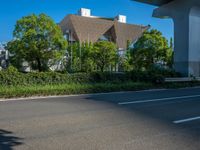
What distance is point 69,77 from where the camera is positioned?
1439 centimetres

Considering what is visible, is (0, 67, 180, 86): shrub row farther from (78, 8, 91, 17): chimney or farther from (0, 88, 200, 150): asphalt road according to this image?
(78, 8, 91, 17): chimney

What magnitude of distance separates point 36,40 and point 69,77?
16.2 meters

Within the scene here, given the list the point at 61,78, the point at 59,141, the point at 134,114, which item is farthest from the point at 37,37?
the point at 59,141

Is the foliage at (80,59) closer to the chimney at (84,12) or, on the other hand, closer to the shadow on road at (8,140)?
the shadow on road at (8,140)

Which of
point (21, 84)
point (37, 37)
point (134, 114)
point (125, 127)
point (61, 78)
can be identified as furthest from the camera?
point (37, 37)

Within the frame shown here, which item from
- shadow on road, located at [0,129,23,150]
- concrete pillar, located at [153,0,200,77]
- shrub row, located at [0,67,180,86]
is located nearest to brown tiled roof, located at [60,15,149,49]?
concrete pillar, located at [153,0,200,77]

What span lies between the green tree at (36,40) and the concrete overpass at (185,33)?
13.0m

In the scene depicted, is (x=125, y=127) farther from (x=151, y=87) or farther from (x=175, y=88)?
(x=175, y=88)

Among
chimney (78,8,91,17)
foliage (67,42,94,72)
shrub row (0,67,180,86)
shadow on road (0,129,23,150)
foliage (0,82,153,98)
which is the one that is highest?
chimney (78,8,91,17)

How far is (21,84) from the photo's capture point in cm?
1286

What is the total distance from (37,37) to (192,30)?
1703cm

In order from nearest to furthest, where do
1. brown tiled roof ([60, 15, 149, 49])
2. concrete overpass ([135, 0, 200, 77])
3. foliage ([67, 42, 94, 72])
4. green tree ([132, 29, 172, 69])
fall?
concrete overpass ([135, 0, 200, 77]) < green tree ([132, 29, 172, 69]) < foliage ([67, 42, 94, 72]) < brown tiled roof ([60, 15, 149, 49])

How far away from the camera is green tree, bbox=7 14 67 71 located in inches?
1136

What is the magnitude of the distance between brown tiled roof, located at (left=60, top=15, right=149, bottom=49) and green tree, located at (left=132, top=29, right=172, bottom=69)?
93.3 ft
